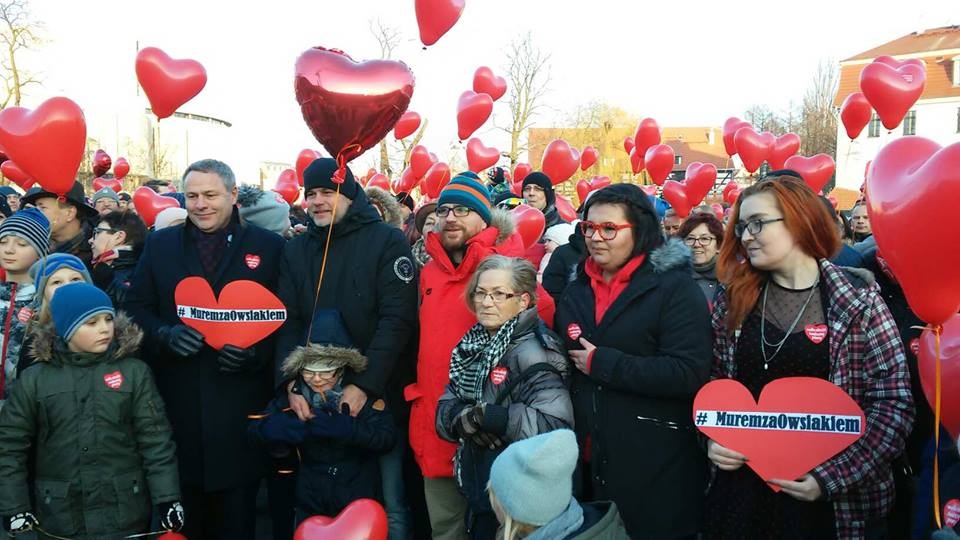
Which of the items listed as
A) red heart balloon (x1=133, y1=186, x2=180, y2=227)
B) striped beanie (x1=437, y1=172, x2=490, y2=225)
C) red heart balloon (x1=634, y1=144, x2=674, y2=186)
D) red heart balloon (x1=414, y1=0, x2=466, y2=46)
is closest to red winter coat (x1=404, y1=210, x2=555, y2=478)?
striped beanie (x1=437, y1=172, x2=490, y2=225)

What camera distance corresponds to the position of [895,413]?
233cm

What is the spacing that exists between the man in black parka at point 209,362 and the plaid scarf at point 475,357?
1110 millimetres

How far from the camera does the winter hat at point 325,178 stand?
3.57 m

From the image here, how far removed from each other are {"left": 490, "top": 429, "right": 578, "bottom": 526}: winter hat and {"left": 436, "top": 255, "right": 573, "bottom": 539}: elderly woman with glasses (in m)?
0.42

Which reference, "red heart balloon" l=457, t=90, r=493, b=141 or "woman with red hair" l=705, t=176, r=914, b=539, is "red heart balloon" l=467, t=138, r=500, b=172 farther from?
"woman with red hair" l=705, t=176, r=914, b=539

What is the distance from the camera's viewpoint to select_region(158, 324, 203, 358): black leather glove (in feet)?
11.0

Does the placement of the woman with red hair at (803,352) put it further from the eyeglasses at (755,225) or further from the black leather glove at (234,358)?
the black leather glove at (234,358)

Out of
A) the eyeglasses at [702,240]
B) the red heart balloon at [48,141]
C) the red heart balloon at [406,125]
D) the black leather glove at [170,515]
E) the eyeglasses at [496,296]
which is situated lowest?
the black leather glove at [170,515]

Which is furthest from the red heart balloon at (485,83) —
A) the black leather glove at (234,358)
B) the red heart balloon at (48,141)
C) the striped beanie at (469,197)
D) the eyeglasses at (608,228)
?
the eyeglasses at (608,228)

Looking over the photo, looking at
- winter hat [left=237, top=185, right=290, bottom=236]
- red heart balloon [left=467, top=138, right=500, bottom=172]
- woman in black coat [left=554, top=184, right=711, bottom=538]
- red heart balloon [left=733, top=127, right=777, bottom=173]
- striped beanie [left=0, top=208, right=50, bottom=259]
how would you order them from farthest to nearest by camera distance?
1. red heart balloon [left=467, top=138, right=500, bottom=172]
2. red heart balloon [left=733, top=127, right=777, bottom=173]
3. winter hat [left=237, top=185, right=290, bottom=236]
4. striped beanie [left=0, top=208, right=50, bottom=259]
5. woman in black coat [left=554, top=184, right=711, bottom=538]

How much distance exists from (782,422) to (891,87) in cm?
712

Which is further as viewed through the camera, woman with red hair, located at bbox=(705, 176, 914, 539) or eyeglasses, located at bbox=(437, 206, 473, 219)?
eyeglasses, located at bbox=(437, 206, 473, 219)

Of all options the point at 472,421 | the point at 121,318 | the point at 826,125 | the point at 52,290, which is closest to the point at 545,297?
the point at 472,421

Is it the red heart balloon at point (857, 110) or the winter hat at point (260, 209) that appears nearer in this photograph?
the winter hat at point (260, 209)
